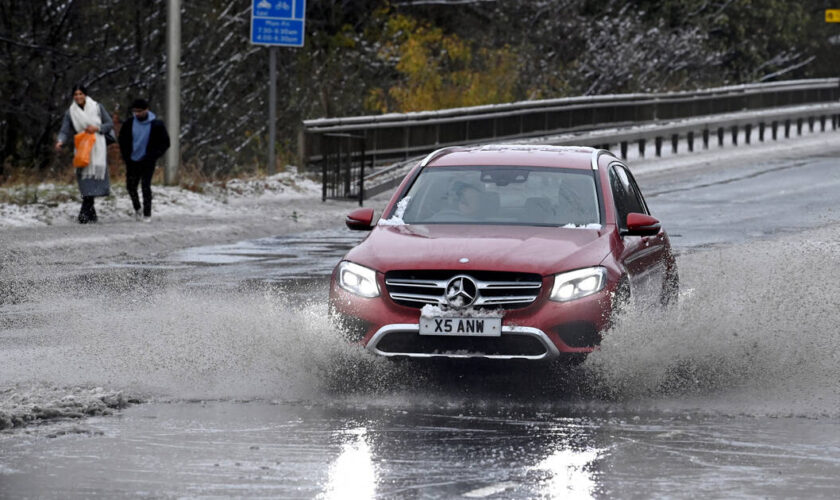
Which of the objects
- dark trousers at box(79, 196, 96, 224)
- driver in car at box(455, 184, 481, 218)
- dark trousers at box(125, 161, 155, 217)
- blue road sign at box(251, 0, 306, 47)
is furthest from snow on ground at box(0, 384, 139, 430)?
blue road sign at box(251, 0, 306, 47)

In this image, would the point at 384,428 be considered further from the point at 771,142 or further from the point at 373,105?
the point at 771,142

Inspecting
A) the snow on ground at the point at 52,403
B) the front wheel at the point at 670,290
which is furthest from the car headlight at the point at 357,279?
the front wheel at the point at 670,290

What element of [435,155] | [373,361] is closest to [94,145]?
[435,155]

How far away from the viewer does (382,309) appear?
9703 millimetres

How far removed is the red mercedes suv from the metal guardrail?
15.0 metres

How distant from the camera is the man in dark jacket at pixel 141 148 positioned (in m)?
21.0

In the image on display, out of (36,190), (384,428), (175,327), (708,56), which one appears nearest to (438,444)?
(384,428)

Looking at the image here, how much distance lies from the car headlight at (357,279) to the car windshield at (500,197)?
0.91 m

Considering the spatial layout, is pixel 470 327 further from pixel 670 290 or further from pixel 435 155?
pixel 670 290

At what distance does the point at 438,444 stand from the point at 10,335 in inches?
184

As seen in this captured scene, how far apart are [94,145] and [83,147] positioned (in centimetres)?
16

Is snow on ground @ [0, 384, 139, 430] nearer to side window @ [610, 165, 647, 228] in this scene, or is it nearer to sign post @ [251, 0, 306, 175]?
side window @ [610, 165, 647, 228]

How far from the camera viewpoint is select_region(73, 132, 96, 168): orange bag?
20.1 m

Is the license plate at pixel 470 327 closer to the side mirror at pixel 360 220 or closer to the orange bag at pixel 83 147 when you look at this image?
the side mirror at pixel 360 220
